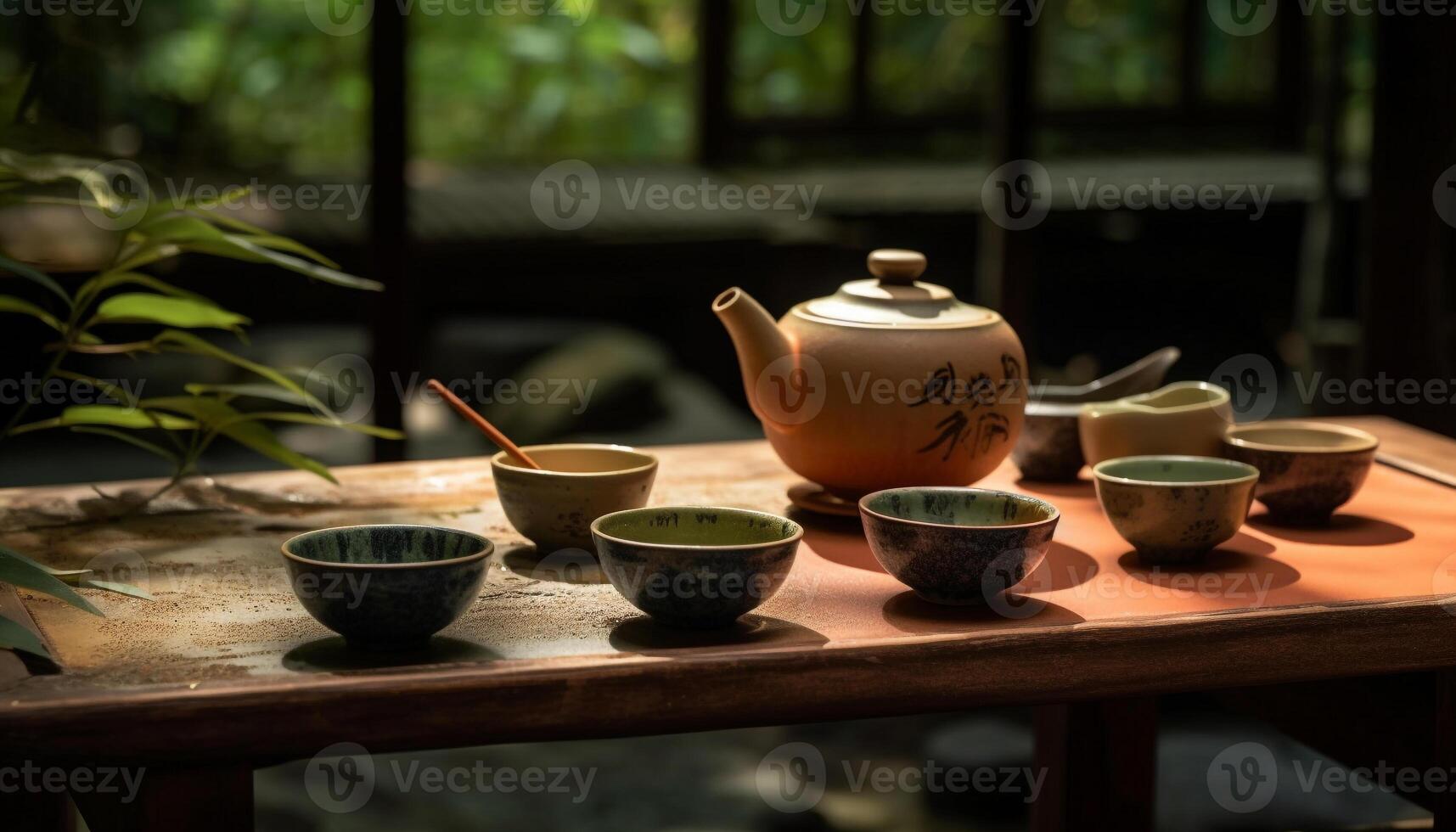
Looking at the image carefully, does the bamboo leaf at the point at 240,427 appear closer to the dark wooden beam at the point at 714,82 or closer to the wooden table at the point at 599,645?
the wooden table at the point at 599,645

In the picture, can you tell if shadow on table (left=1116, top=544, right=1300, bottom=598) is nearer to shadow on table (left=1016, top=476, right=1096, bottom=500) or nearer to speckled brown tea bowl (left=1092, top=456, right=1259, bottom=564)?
speckled brown tea bowl (left=1092, top=456, right=1259, bottom=564)

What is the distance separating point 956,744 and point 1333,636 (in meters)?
1.98

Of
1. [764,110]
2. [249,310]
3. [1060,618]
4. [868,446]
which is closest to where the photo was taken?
[1060,618]

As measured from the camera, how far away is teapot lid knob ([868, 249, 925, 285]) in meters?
1.68

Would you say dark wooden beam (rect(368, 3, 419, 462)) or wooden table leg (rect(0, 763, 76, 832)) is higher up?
dark wooden beam (rect(368, 3, 419, 462))

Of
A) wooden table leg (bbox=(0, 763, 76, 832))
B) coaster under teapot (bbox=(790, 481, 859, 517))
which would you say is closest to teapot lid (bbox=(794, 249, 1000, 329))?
coaster under teapot (bbox=(790, 481, 859, 517))

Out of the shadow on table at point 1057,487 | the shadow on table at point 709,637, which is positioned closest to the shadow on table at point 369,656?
the shadow on table at point 709,637

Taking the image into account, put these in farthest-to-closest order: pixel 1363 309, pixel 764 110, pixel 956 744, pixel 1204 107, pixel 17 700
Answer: pixel 1204 107, pixel 764 110, pixel 956 744, pixel 1363 309, pixel 17 700

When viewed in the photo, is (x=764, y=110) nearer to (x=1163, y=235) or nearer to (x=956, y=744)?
(x=1163, y=235)

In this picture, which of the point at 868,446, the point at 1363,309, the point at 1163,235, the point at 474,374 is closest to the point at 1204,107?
the point at 1163,235

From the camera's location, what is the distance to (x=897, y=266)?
1.68 metres

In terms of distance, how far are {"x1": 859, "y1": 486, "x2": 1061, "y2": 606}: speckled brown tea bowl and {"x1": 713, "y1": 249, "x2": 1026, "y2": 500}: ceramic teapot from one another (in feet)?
0.67

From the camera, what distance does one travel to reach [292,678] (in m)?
1.15

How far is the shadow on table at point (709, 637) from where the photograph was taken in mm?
1244
